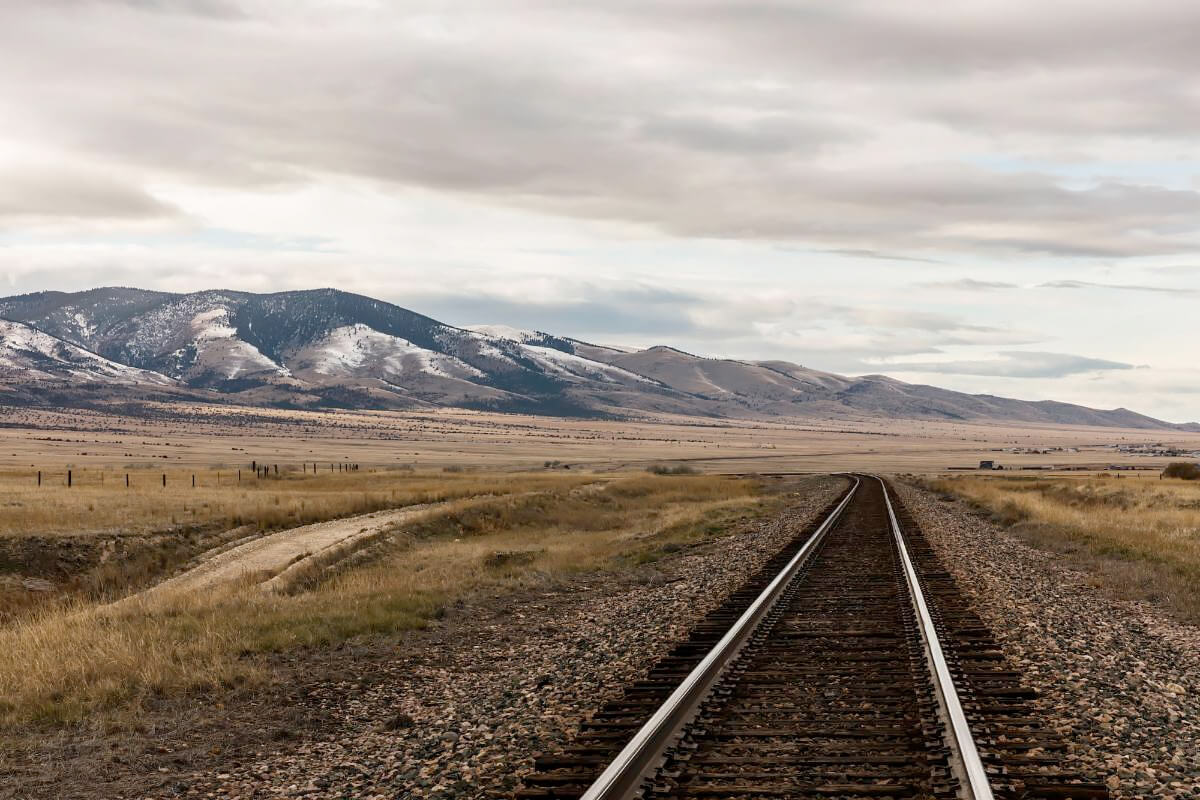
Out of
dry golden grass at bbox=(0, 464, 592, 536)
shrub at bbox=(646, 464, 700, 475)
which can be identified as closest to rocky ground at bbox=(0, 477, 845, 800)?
dry golden grass at bbox=(0, 464, 592, 536)

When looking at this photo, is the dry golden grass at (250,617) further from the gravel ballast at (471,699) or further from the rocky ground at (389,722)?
the gravel ballast at (471,699)

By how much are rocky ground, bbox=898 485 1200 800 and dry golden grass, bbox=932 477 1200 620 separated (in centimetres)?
91

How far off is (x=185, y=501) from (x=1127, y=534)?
32935 mm

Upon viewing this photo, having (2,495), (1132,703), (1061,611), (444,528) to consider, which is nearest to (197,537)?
(444,528)

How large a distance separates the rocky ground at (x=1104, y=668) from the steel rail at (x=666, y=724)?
9.67 feet

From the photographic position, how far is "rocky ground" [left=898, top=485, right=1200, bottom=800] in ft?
25.6

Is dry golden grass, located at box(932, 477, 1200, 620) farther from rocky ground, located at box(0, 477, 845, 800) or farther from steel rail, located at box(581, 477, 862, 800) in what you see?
rocky ground, located at box(0, 477, 845, 800)

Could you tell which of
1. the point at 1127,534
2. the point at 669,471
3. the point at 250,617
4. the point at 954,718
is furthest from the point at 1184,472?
the point at 954,718

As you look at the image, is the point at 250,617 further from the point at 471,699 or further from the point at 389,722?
the point at 389,722

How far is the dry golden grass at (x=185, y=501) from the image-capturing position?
32.9 meters

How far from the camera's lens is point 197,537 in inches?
1359

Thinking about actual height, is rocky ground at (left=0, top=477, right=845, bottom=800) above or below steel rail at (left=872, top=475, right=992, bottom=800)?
below

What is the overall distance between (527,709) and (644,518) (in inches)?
1289

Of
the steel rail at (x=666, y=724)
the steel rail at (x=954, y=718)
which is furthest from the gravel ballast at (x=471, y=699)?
the steel rail at (x=954, y=718)
